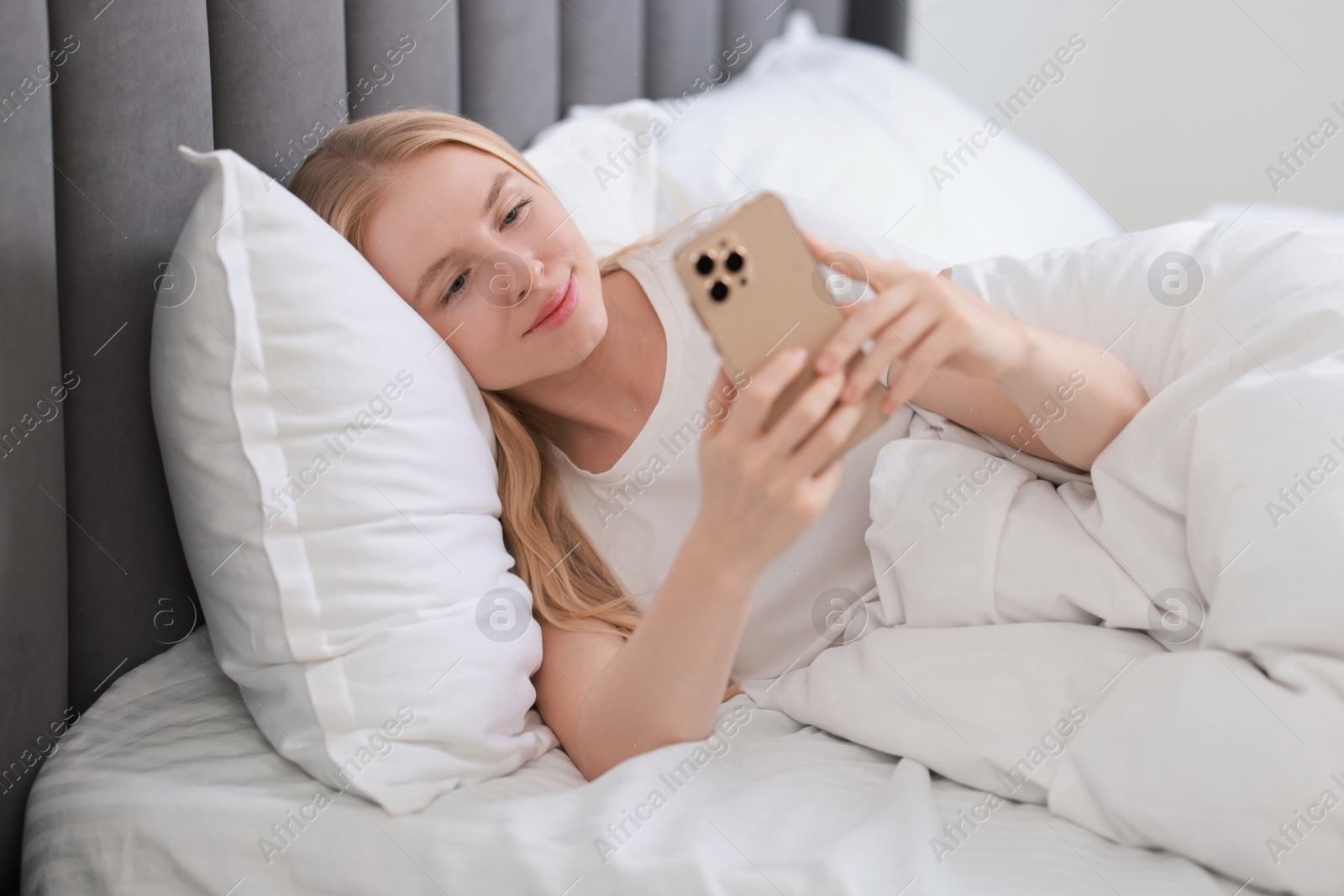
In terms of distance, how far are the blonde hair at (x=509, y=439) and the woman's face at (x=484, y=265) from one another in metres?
0.02

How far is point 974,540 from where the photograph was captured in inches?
30.6

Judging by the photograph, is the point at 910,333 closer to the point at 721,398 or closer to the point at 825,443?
the point at 825,443

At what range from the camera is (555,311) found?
870 mm

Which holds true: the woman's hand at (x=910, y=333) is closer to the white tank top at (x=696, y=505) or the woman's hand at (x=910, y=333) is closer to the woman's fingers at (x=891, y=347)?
the woman's fingers at (x=891, y=347)

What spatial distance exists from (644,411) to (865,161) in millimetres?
570

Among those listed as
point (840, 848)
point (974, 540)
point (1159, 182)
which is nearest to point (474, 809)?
point (840, 848)

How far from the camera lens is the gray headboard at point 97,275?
0.70 meters

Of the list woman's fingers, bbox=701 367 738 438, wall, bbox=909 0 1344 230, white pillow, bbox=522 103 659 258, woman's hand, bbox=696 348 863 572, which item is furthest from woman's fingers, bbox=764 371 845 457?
wall, bbox=909 0 1344 230

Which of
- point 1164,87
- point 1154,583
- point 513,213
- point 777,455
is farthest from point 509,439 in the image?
point 1164,87

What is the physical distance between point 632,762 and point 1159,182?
2115 mm

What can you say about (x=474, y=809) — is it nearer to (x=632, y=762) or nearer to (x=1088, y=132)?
(x=632, y=762)

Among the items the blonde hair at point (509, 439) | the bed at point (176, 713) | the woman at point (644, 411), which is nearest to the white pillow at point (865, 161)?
the woman at point (644, 411)

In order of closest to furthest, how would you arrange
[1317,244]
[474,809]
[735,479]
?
[735,479] → [474,809] → [1317,244]

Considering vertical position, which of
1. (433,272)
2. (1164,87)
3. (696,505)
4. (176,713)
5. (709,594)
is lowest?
(176,713)
